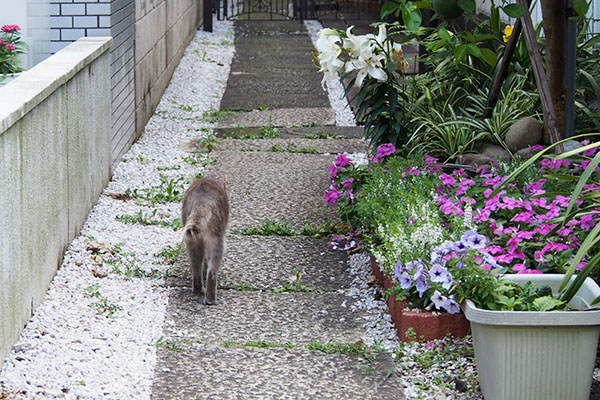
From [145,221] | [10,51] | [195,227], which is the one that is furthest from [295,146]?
[195,227]

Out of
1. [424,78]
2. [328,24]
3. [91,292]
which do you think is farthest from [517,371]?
[328,24]

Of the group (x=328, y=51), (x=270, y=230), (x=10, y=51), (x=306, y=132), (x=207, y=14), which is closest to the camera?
(x=270, y=230)

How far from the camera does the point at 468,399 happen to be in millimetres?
3896

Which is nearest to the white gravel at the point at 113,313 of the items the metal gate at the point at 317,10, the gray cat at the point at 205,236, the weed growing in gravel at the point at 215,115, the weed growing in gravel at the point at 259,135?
the gray cat at the point at 205,236

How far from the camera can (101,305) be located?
15.8 feet

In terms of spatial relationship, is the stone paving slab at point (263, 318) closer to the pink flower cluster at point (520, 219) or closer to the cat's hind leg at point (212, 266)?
the cat's hind leg at point (212, 266)

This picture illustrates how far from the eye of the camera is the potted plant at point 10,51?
6.71m

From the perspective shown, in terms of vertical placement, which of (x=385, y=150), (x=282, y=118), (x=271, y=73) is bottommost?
(x=282, y=118)

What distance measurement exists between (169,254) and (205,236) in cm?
78

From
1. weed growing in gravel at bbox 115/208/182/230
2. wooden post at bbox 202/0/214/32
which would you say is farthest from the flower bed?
wooden post at bbox 202/0/214/32

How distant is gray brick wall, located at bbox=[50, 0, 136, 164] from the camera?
23.2 ft

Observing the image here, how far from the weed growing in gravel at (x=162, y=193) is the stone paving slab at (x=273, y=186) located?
1.33 ft

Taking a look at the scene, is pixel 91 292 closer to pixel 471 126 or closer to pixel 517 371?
pixel 517 371

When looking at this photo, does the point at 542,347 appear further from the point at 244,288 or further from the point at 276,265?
the point at 276,265
